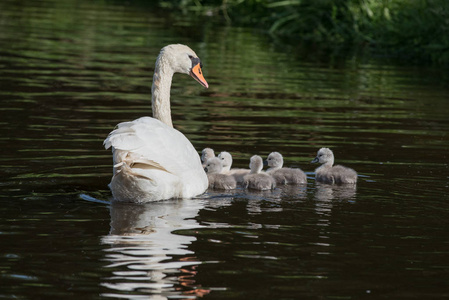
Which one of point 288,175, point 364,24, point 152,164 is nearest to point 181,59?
point 288,175

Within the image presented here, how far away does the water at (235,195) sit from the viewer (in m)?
→ 6.18

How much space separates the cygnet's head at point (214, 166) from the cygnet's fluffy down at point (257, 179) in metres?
0.34

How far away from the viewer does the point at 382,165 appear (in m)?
10.3

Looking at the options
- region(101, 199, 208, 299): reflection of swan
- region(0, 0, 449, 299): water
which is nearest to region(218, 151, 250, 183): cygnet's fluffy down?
region(0, 0, 449, 299): water

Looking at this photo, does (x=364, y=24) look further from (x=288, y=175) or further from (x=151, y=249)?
(x=151, y=249)

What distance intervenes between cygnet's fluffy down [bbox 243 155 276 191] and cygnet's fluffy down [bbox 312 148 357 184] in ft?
1.95

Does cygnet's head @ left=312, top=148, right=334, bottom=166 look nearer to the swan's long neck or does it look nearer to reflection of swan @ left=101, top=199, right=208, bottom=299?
the swan's long neck

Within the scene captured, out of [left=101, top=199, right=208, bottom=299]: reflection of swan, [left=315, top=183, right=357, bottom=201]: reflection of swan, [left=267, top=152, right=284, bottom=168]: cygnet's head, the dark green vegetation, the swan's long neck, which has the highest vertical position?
the dark green vegetation

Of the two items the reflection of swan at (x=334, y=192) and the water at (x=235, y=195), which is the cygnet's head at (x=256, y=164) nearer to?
the water at (x=235, y=195)

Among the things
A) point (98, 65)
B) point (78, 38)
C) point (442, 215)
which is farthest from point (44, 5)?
point (442, 215)

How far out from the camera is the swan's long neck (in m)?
9.45

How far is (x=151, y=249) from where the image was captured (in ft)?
22.1

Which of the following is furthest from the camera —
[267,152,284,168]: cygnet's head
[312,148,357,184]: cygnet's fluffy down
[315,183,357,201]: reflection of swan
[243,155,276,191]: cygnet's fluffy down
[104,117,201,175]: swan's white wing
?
[267,152,284,168]: cygnet's head

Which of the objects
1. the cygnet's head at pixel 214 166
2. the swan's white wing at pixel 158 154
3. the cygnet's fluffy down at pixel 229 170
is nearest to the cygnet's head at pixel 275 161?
the cygnet's fluffy down at pixel 229 170
